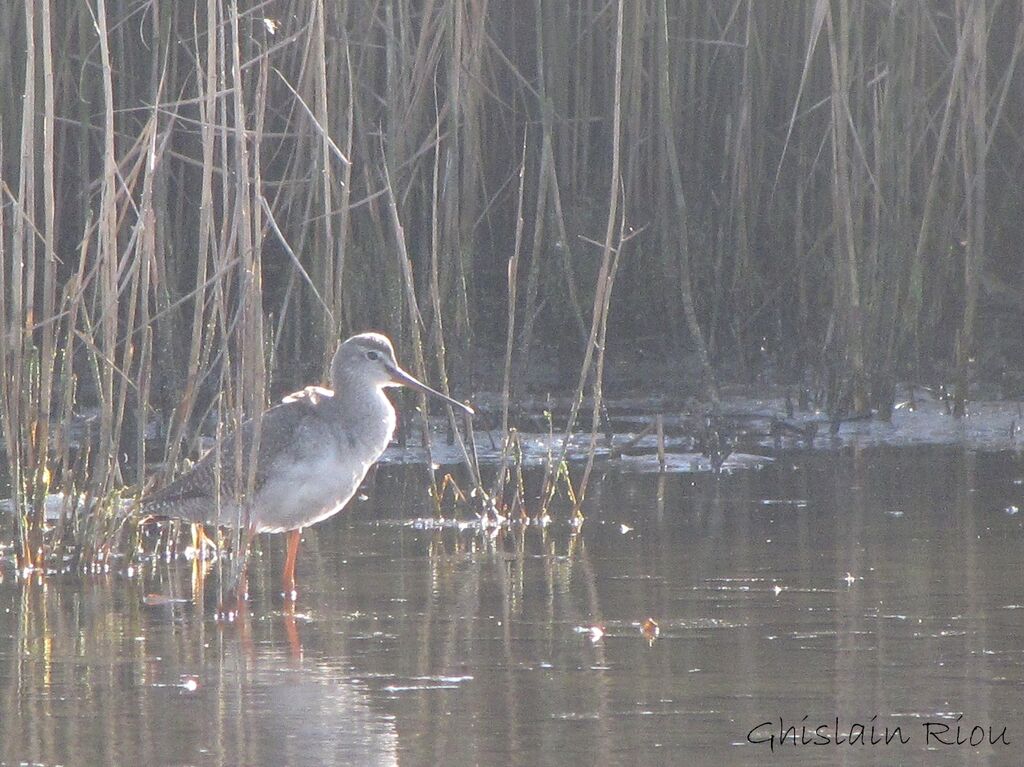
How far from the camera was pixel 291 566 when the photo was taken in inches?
235

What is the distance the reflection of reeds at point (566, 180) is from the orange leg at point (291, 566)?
0.94 meters

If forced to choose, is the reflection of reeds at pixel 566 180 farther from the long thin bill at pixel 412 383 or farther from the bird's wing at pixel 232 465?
the bird's wing at pixel 232 465

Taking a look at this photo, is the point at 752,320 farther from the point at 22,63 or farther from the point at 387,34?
the point at 22,63

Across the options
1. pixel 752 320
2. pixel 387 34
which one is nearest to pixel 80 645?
pixel 387 34

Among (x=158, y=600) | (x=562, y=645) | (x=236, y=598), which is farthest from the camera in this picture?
(x=158, y=600)

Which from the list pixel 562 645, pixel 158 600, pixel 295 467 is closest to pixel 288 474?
pixel 295 467

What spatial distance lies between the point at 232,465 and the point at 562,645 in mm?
1710

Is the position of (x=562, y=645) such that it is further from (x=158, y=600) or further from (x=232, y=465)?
(x=232, y=465)

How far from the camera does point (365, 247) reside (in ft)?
29.9

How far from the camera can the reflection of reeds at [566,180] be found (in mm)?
8328

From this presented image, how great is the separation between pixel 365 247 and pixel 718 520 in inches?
111

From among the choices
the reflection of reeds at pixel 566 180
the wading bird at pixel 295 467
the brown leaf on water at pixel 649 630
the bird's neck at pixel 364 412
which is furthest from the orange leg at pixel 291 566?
the brown leaf on water at pixel 649 630

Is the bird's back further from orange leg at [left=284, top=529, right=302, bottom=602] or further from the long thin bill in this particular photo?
the long thin bill

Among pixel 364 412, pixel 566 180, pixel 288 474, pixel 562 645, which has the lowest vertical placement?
pixel 562 645
